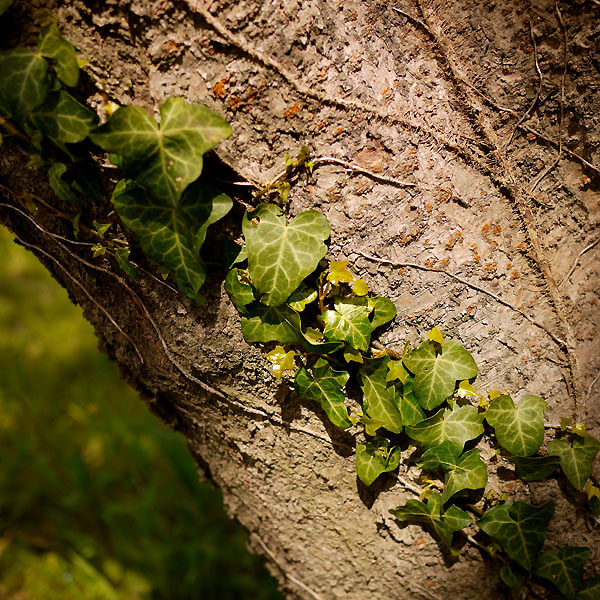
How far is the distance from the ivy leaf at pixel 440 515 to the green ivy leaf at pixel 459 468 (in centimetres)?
3

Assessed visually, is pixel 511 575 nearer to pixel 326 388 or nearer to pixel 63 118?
pixel 326 388

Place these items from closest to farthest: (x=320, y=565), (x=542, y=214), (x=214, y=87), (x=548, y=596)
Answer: (x=214, y=87), (x=542, y=214), (x=548, y=596), (x=320, y=565)

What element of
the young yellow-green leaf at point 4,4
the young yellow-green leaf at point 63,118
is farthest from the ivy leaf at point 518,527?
the young yellow-green leaf at point 4,4

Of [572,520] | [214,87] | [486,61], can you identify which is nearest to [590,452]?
[572,520]

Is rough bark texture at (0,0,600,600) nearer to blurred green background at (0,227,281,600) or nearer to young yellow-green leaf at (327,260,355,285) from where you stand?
young yellow-green leaf at (327,260,355,285)

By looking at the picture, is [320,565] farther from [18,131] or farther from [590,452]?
[18,131]

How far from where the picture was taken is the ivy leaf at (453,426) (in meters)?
0.75

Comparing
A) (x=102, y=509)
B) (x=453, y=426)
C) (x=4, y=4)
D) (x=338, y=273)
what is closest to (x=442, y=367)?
(x=453, y=426)

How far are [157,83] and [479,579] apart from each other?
1.04m

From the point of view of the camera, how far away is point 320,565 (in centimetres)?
98

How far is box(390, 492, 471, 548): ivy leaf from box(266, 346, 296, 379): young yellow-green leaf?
1.11ft

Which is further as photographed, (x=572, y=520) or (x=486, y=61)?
(x=572, y=520)

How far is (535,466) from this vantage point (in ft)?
2.51

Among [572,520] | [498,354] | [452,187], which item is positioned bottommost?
[572,520]
